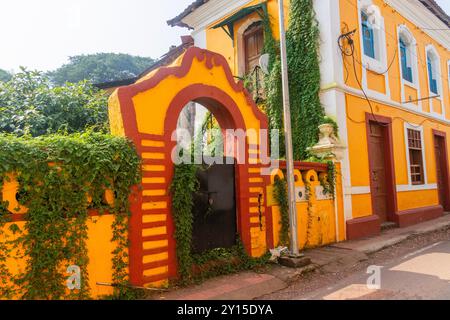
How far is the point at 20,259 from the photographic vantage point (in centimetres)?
364

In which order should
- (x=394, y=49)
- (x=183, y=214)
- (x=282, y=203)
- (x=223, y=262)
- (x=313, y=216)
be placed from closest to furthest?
(x=183, y=214) → (x=223, y=262) → (x=282, y=203) → (x=313, y=216) → (x=394, y=49)

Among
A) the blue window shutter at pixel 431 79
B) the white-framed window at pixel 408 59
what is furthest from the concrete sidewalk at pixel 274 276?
the blue window shutter at pixel 431 79

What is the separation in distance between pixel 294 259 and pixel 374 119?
17.9ft

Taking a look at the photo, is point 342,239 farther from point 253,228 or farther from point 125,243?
point 125,243

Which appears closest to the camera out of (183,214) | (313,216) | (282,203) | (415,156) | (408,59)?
(183,214)

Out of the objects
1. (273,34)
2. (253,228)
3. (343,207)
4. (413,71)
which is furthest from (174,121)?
(413,71)

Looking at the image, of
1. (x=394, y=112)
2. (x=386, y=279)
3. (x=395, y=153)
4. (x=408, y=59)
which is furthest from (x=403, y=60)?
(x=386, y=279)

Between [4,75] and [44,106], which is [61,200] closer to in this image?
[44,106]

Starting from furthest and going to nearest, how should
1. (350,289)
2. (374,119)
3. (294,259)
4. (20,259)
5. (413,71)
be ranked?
(413,71)
(374,119)
(294,259)
(350,289)
(20,259)

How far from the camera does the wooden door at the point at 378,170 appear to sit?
9417 millimetres

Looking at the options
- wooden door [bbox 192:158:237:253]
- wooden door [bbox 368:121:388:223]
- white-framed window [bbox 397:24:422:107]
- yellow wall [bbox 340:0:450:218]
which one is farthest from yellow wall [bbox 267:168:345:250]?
white-framed window [bbox 397:24:422:107]

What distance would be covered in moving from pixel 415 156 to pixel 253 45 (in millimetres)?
6705

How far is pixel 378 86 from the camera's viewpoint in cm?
974

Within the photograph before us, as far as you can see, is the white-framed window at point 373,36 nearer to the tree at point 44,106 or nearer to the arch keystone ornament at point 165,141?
the arch keystone ornament at point 165,141
